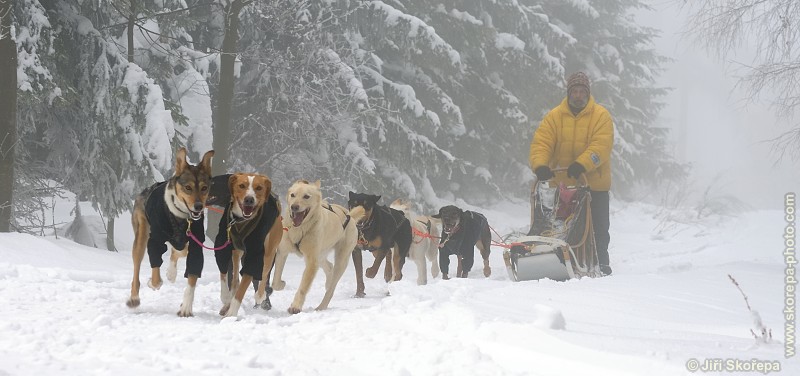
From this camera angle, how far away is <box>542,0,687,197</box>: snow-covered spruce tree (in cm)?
2505

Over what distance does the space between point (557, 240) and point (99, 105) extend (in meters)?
6.70

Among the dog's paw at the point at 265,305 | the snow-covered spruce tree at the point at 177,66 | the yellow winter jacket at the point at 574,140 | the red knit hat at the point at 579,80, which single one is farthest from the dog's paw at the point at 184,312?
the snow-covered spruce tree at the point at 177,66

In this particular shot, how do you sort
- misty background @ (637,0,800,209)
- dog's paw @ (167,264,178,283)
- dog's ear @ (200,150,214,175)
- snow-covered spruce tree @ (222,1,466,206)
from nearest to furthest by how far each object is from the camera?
dog's ear @ (200,150,214,175) < dog's paw @ (167,264,178,283) < snow-covered spruce tree @ (222,1,466,206) < misty background @ (637,0,800,209)

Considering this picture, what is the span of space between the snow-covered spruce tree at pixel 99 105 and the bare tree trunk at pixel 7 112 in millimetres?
615

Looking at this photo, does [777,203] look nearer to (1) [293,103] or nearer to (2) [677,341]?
(1) [293,103]

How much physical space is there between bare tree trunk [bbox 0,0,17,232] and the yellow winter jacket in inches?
264

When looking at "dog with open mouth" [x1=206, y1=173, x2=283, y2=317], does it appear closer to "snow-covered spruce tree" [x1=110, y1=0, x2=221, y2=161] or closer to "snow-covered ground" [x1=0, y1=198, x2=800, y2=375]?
"snow-covered ground" [x1=0, y1=198, x2=800, y2=375]

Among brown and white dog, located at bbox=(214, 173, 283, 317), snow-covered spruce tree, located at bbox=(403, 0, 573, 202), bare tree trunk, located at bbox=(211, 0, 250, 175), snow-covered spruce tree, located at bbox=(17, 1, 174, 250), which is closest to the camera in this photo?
brown and white dog, located at bbox=(214, 173, 283, 317)

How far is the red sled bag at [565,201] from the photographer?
8531 millimetres

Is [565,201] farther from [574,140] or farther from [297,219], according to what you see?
[297,219]

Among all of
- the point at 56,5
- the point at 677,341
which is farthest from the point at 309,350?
the point at 56,5

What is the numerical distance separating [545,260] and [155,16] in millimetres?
7035

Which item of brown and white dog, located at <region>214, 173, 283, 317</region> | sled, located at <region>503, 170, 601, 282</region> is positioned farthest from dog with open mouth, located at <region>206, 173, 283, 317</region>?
sled, located at <region>503, 170, 601, 282</region>

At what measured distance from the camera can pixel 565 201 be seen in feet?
28.3
